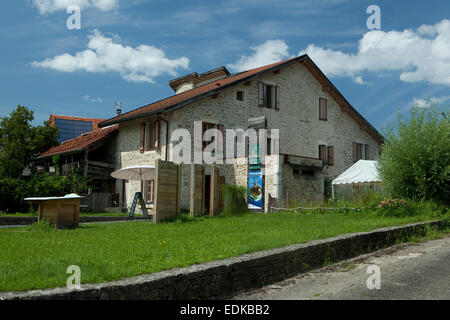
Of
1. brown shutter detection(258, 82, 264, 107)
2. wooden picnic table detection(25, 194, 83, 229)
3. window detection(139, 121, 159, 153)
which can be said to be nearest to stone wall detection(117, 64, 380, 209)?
brown shutter detection(258, 82, 264, 107)

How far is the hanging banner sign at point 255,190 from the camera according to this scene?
64.2ft

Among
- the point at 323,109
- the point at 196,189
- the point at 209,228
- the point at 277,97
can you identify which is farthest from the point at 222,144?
the point at 209,228

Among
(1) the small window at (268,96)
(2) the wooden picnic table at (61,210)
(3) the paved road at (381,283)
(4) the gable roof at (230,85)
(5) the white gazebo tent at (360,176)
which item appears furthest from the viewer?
(1) the small window at (268,96)

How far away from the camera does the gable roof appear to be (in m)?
20.8

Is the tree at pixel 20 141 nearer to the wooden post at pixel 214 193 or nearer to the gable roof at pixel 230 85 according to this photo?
the gable roof at pixel 230 85

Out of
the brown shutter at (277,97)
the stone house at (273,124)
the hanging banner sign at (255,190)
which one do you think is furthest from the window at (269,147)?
the hanging banner sign at (255,190)

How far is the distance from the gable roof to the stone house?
44mm

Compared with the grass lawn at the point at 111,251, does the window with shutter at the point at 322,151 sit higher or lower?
higher

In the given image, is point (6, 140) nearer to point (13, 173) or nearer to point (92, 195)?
point (13, 173)

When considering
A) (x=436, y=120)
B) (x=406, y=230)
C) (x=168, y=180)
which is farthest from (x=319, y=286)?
(x=436, y=120)

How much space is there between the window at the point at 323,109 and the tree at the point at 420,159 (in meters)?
11.2

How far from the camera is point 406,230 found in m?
10.4

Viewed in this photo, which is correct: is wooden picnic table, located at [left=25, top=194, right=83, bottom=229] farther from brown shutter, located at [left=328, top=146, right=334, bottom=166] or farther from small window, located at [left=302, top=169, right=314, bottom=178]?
brown shutter, located at [left=328, top=146, right=334, bottom=166]

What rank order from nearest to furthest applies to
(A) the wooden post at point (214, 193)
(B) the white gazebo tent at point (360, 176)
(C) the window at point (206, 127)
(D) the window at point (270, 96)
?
(A) the wooden post at point (214, 193), (B) the white gazebo tent at point (360, 176), (C) the window at point (206, 127), (D) the window at point (270, 96)
